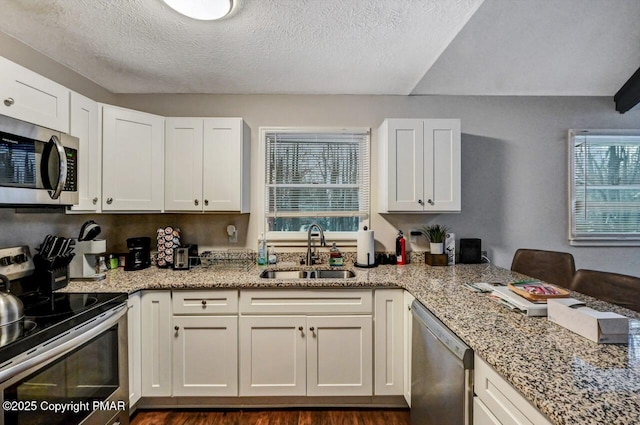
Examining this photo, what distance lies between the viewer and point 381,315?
6.57 ft

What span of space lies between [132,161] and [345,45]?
180 centimetres

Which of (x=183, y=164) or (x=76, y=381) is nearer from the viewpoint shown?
(x=76, y=381)

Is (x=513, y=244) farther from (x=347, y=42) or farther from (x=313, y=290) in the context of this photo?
(x=347, y=42)

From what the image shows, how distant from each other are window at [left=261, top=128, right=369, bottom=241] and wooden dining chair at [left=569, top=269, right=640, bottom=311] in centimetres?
158

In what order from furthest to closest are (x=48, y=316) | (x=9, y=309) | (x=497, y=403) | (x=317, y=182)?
(x=317, y=182) → (x=48, y=316) → (x=9, y=309) → (x=497, y=403)

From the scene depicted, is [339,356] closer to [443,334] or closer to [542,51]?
[443,334]

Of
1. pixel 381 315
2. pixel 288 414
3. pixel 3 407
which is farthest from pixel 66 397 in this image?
pixel 381 315

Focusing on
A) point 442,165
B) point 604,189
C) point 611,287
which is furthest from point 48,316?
point 604,189

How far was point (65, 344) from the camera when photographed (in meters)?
1.30

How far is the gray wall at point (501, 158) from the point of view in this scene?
8.86 feet

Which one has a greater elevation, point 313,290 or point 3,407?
point 313,290

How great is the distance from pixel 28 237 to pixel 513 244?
3797 mm

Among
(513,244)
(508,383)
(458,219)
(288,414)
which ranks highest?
(458,219)

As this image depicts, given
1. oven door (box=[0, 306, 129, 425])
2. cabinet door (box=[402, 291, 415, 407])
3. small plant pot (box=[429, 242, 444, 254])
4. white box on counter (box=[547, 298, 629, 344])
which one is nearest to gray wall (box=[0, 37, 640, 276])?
A: small plant pot (box=[429, 242, 444, 254])
